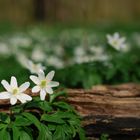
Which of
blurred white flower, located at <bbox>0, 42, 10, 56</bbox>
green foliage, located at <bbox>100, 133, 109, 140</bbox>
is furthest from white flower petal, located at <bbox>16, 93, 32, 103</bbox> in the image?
blurred white flower, located at <bbox>0, 42, 10, 56</bbox>

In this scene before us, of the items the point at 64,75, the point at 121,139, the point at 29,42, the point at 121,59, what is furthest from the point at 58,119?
the point at 29,42

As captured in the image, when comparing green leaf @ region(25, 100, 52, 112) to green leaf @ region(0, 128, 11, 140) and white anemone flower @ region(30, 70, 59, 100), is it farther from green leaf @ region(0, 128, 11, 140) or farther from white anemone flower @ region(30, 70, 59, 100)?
green leaf @ region(0, 128, 11, 140)

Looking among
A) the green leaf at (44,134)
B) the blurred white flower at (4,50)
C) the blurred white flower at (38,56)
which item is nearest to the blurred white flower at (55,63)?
the blurred white flower at (38,56)

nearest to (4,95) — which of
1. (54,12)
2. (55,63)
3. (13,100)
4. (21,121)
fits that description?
(13,100)

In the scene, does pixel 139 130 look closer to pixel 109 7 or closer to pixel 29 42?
pixel 29 42

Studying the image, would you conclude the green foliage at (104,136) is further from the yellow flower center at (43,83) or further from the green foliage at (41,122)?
the yellow flower center at (43,83)

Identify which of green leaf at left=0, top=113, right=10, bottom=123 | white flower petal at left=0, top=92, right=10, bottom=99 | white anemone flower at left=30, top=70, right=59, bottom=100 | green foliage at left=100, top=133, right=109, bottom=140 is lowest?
green foliage at left=100, top=133, right=109, bottom=140
